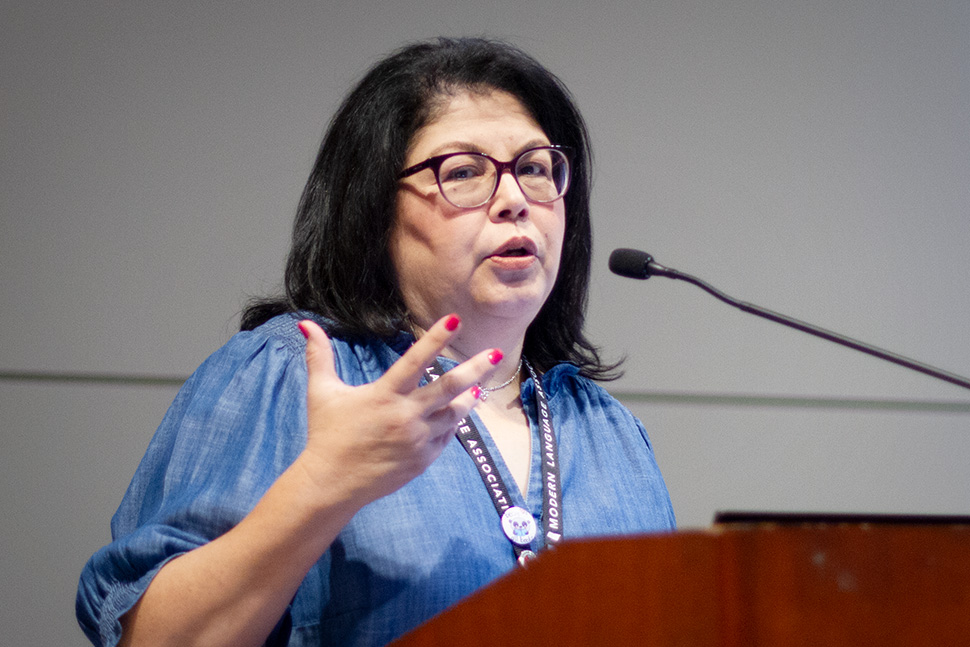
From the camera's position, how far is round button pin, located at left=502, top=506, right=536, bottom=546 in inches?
46.1

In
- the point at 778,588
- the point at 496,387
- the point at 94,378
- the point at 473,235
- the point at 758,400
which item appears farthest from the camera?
the point at 758,400

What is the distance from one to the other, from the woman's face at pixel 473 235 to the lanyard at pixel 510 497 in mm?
122

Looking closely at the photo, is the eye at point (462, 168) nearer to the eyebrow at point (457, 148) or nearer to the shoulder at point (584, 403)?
the eyebrow at point (457, 148)

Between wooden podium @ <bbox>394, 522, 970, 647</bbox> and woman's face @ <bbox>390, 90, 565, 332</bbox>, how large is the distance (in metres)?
0.72

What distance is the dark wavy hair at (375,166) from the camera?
4.51ft

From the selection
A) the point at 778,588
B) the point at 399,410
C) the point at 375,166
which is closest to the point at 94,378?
the point at 375,166

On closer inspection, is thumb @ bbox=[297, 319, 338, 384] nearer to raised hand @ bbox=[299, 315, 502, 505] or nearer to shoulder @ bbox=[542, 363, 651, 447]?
raised hand @ bbox=[299, 315, 502, 505]

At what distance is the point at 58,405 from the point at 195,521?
1.48 metres

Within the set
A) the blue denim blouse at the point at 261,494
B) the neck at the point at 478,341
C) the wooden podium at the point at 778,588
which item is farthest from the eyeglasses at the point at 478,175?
the wooden podium at the point at 778,588

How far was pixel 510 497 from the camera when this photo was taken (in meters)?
1.22

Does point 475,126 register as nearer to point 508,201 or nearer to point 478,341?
point 508,201

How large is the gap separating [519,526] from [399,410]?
1.39 feet

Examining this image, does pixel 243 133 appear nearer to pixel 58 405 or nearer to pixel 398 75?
pixel 58 405

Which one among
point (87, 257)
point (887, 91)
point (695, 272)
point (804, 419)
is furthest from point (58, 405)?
point (887, 91)
